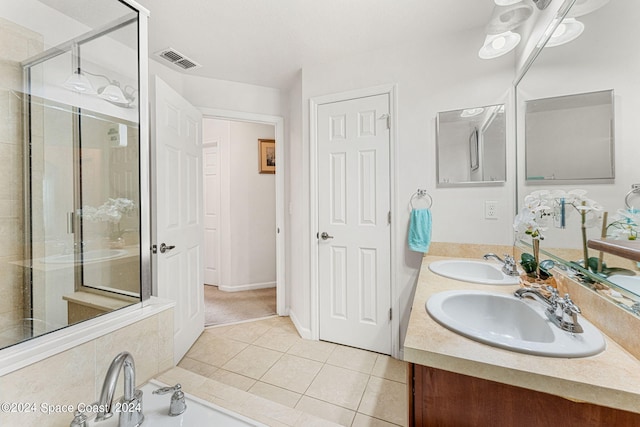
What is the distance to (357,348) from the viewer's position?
2146 millimetres

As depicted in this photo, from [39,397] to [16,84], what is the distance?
1.49 metres

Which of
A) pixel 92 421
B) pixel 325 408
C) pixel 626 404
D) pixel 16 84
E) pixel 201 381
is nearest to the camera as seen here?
pixel 626 404

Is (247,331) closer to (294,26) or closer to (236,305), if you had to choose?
(236,305)

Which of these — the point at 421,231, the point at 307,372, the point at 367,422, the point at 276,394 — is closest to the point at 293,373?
the point at 307,372

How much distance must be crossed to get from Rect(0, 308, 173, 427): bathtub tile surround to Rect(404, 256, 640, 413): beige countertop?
109cm

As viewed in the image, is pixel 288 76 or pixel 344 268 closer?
pixel 344 268

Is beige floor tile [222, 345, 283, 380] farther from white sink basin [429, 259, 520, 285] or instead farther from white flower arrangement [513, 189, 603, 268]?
white flower arrangement [513, 189, 603, 268]

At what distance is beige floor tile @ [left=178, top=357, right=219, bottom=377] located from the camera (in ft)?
6.10

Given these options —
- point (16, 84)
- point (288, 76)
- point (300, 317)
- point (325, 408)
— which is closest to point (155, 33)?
point (16, 84)

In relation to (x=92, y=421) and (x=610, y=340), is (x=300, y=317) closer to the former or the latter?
(x=92, y=421)

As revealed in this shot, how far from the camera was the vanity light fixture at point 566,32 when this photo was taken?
3.24 feet

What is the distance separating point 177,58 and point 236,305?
2.56 m

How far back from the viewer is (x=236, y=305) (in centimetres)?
309

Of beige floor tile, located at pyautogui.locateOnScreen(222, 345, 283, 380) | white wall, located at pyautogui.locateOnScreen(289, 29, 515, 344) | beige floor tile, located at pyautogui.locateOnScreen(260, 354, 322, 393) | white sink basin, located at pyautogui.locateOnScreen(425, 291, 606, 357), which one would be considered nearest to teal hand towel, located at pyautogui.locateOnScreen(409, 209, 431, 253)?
white wall, located at pyautogui.locateOnScreen(289, 29, 515, 344)
